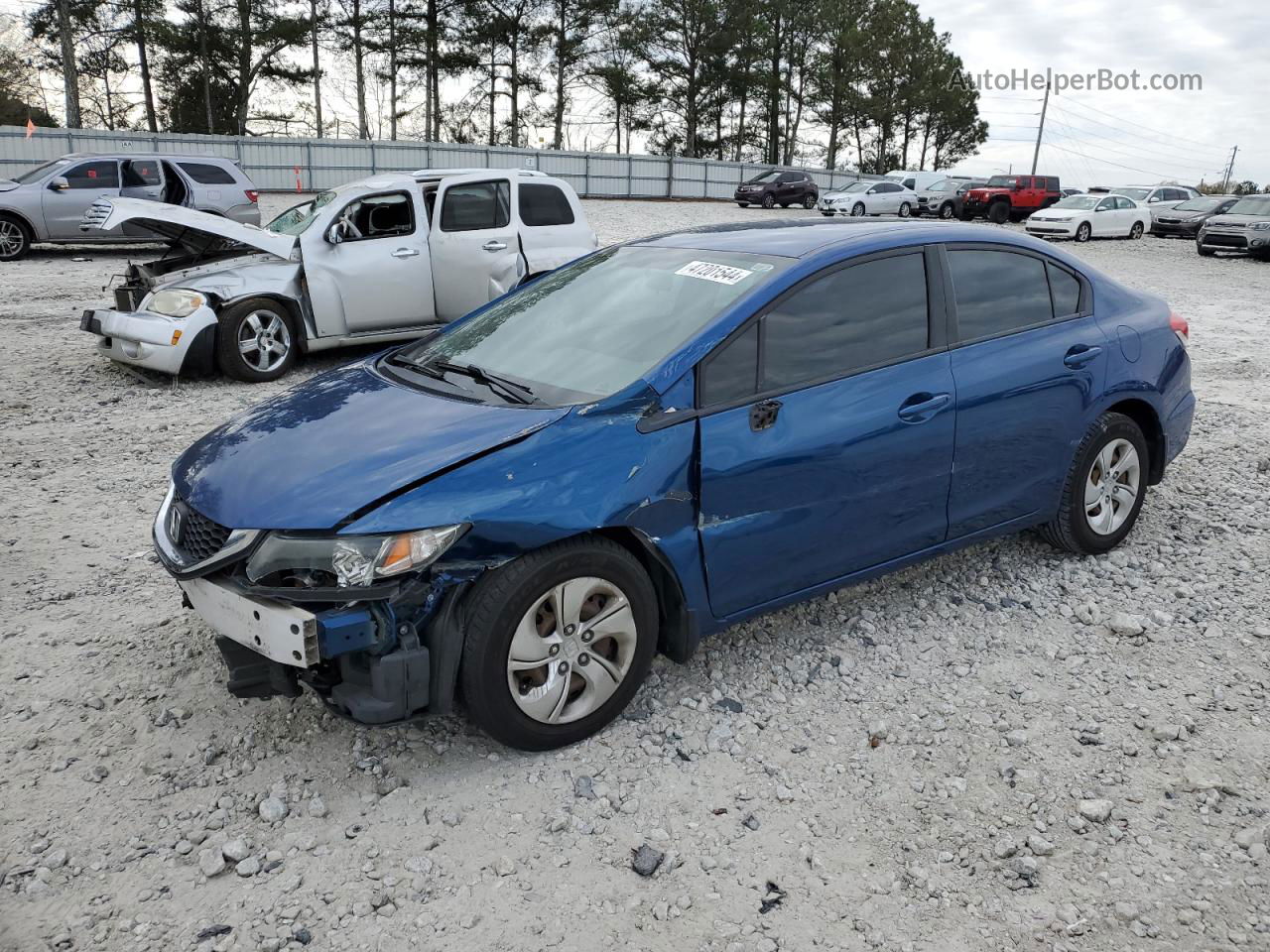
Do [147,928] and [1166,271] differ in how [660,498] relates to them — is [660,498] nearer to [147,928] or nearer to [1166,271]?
[147,928]

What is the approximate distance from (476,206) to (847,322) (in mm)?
6076

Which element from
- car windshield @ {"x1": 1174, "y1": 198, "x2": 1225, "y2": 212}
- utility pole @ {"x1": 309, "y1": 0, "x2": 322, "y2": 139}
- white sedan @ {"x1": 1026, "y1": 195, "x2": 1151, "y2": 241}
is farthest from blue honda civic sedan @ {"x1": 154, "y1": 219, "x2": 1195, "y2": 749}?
utility pole @ {"x1": 309, "y1": 0, "x2": 322, "y2": 139}

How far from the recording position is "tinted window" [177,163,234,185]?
56.0ft

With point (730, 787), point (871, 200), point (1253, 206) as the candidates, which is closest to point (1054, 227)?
point (1253, 206)

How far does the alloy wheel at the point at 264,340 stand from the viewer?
839 cm

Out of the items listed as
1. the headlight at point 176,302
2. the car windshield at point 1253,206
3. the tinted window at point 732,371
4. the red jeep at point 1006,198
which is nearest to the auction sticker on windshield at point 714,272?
the tinted window at point 732,371

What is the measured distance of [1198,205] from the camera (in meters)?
30.0

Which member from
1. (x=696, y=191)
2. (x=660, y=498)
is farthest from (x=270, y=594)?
(x=696, y=191)

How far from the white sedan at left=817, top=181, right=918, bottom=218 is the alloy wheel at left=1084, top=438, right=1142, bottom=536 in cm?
2799

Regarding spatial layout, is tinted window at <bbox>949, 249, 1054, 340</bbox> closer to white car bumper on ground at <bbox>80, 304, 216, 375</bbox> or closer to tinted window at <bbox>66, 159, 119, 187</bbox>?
white car bumper on ground at <bbox>80, 304, 216, 375</bbox>

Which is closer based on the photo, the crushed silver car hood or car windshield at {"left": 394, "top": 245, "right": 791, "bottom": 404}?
car windshield at {"left": 394, "top": 245, "right": 791, "bottom": 404}

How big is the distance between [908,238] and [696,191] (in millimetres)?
38818

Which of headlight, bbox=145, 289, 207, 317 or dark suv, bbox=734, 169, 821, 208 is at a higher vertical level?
dark suv, bbox=734, 169, 821, 208

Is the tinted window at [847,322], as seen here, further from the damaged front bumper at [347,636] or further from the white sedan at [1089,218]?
the white sedan at [1089,218]
